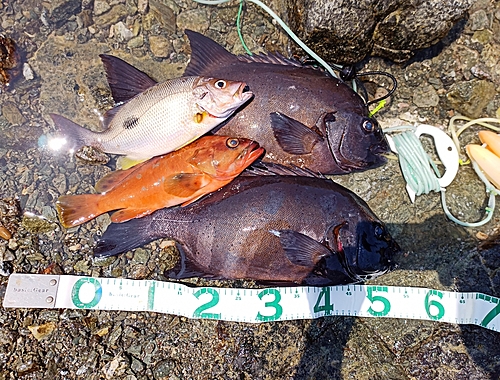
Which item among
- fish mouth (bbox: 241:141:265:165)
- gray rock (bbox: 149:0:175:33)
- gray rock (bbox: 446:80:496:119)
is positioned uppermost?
gray rock (bbox: 446:80:496:119)

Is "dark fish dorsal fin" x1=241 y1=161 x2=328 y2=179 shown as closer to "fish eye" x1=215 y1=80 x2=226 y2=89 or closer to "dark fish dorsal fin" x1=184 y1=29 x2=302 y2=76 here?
"fish eye" x1=215 y1=80 x2=226 y2=89

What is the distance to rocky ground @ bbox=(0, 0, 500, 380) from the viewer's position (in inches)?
128

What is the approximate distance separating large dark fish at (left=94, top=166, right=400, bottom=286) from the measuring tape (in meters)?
0.18

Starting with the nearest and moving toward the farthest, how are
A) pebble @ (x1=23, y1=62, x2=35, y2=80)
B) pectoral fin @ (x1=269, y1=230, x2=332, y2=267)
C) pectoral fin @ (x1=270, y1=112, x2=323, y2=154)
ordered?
pectoral fin @ (x1=269, y1=230, x2=332, y2=267)
pectoral fin @ (x1=270, y1=112, x2=323, y2=154)
pebble @ (x1=23, y1=62, x2=35, y2=80)

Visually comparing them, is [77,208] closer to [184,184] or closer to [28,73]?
[184,184]

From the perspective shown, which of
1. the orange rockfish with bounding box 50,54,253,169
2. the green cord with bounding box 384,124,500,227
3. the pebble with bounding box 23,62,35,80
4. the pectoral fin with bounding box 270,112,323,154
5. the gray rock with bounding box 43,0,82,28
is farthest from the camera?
the gray rock with bounding box 43,0,82,28

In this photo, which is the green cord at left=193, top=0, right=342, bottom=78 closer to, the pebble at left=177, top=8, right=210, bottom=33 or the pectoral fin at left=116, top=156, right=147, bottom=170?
the pebble at left=177, top=8, right=210, bottom=33

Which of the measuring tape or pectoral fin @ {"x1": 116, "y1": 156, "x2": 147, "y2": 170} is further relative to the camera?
pectoral fin @ {"x1": 116, "y1": 156, "x2": 147, "y2": 170}

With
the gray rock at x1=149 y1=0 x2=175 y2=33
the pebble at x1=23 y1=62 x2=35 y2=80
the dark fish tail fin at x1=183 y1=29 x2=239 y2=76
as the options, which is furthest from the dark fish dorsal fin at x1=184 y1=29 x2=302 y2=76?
the pebble at x1=23 y1=62 x2=35 y2=80

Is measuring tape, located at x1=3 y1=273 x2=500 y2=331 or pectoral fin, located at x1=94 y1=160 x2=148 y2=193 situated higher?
pectoral fin, located at x1=94 y1=160 x2=148 y2=193

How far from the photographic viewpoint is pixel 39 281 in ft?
10.8

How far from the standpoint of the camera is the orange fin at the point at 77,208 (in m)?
3.24

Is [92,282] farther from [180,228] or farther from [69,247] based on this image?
[180,228]

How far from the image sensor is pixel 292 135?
3.26 metres
